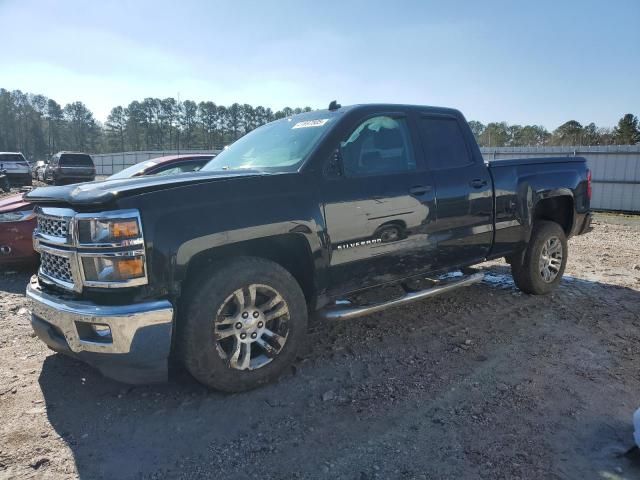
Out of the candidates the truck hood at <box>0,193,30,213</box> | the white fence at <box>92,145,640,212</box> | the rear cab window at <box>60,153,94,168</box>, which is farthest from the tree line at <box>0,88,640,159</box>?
the truck hood at <box>0,193,30,213</box>

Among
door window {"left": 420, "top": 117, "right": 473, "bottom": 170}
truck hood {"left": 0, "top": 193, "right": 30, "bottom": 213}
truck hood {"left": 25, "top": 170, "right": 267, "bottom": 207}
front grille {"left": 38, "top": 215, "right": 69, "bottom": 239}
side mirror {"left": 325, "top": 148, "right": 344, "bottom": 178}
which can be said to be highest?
door window {"left": 420, "top": 117, "right": 473, "bottom": 170}

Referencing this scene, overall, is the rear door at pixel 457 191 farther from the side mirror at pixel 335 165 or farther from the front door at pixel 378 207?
the side mirror at pixel 335 165

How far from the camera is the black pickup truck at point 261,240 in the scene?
9.14 ft

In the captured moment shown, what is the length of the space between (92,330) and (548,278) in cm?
481

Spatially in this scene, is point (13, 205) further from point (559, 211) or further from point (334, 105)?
point (559, 211)

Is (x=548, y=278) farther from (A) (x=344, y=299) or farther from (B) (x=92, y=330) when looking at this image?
(B) (x=92, y=330)

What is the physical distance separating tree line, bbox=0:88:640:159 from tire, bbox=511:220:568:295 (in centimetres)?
6492

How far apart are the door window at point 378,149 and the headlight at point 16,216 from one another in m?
4.65

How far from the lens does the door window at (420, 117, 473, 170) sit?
168 inches

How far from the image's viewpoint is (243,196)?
10.2 ft

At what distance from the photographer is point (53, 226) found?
10.2ft

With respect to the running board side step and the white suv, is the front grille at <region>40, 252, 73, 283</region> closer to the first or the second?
the running board side step

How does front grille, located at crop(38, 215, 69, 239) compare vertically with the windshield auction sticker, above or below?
below

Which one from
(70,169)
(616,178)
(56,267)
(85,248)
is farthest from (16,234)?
(70,169)
